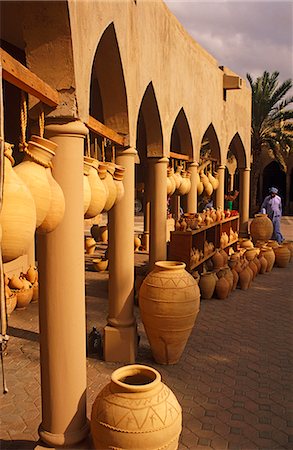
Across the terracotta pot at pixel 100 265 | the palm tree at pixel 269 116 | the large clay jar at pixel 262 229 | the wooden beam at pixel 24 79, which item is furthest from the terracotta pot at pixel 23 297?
the palm tree at pixel 269 116

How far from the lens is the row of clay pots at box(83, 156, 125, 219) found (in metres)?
3.22

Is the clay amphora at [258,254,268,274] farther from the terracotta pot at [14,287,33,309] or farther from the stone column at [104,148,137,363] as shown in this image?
the stone column at [104,148,137,363]

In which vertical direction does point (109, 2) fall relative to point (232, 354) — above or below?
above

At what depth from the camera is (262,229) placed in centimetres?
1282

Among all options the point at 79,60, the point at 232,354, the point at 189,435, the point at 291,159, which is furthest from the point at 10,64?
the point at 291,159

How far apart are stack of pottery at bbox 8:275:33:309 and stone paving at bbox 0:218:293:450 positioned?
167mm

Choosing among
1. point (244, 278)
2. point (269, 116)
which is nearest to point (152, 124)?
point (244, 278)

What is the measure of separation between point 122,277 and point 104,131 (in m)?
1.89

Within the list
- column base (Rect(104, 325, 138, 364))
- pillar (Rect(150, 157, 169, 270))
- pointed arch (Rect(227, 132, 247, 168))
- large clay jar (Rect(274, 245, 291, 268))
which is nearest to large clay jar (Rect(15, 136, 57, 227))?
column base (Rect(104, 325, 138, 364))

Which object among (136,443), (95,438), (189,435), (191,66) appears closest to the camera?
(136,443)

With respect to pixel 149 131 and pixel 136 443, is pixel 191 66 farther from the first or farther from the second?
pixel 136 443

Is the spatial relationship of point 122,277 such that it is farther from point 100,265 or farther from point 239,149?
point 239,149

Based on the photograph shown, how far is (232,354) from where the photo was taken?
5.70 m

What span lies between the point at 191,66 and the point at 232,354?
213 inches
